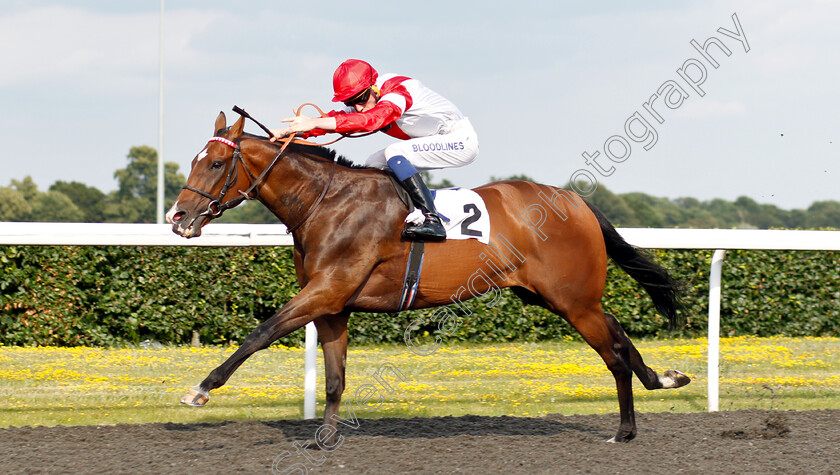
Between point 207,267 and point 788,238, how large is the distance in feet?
15.6

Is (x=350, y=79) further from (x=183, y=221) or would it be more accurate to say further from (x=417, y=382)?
(x=417, y=382)

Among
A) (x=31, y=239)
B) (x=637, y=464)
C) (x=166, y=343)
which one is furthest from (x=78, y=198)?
(x=637, y=464)

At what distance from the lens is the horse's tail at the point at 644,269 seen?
4.60 metres

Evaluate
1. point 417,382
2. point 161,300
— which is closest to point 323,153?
point 417,382

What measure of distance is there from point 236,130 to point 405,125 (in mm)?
908

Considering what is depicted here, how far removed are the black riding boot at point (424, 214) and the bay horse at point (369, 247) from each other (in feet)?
0.22

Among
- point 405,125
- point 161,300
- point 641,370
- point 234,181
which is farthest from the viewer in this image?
point 161,300

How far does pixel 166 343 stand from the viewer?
7.25 meters

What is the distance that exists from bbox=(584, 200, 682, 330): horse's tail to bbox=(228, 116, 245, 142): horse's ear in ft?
6.47

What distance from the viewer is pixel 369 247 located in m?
3.88

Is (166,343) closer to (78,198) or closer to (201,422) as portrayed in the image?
(201,422)

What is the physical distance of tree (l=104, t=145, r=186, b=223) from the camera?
26844mm

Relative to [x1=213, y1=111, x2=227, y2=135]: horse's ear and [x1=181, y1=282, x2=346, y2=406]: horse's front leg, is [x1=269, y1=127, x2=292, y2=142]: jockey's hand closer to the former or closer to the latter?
[x1=213, y1=111, x2=227, y2=135]: horse's ear

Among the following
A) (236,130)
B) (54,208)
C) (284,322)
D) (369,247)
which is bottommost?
(284,322)
